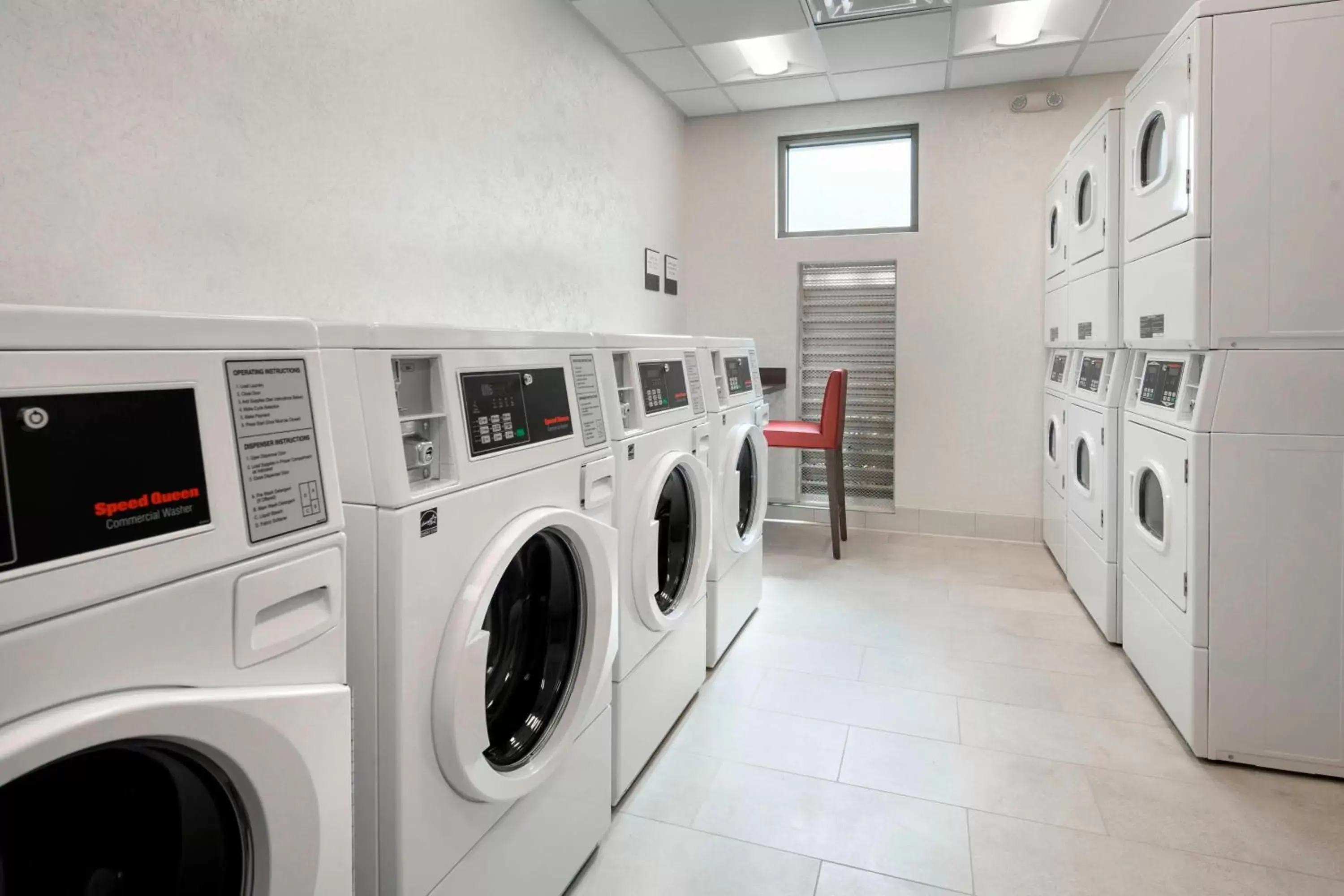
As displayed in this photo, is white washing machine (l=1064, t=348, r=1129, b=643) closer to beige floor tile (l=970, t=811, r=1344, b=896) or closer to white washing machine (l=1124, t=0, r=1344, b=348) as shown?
white washing machine (l=1124, t=0, r=1344, b=348)

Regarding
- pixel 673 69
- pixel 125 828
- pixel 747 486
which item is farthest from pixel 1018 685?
pixel 673 69

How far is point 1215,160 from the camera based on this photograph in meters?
1.96

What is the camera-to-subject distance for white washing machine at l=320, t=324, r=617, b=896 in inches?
40.6

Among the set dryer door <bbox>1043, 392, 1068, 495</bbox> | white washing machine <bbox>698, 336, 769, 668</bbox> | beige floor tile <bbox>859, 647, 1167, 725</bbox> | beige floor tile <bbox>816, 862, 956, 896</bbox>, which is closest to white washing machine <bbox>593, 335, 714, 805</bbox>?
white washing machine <bbox>698, 336, 769, 668</bbox>

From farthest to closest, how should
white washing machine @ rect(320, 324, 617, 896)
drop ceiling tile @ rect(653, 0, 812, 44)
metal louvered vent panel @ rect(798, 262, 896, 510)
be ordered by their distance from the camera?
metal louvered vent panel @ rect(798, 262, 896, 510), drop ceiling tile @ rect(653, 0, 812, 44), white washing machine @ rect(320, 324, 617, 896)

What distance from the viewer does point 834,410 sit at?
401 cm

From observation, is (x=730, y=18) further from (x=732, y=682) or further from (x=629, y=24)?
(x=732, y=682)

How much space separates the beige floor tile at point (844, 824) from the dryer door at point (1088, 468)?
1.58 meters

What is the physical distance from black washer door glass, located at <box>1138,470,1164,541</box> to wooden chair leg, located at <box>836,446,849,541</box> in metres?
1.74

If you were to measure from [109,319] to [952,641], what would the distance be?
9.66ft

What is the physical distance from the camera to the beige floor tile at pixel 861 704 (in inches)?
91.1

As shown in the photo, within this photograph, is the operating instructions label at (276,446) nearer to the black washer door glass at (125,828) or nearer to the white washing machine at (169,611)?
the white washing machine at (169,611)

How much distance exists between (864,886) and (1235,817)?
100 cm

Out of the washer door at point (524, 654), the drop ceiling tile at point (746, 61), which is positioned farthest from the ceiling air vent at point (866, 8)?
the washer door at point (524, 654)
